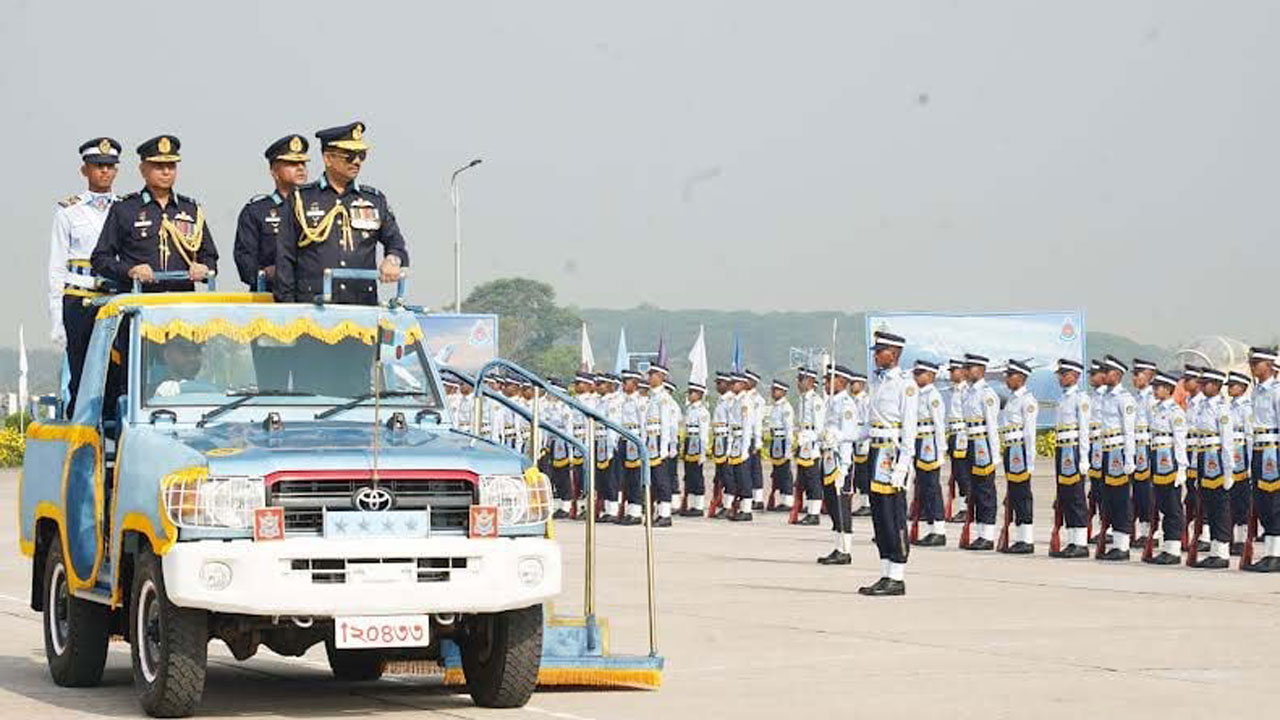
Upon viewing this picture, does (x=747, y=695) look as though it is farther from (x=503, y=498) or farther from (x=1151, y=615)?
(x=1151, y=615)

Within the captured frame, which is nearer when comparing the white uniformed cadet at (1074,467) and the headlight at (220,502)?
the headlight at (220,502)

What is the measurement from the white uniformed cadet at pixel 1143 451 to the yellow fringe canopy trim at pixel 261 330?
1343 cm

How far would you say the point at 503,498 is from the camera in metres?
10.7

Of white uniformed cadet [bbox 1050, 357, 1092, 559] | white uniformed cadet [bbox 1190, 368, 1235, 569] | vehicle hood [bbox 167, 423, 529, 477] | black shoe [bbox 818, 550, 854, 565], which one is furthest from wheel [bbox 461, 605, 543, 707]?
white uniformed cadet [bbox 1050, 357, 1092, 559]

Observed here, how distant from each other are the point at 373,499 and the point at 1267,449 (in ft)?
45.4

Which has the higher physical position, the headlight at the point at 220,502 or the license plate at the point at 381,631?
the headlight at the point at 220,502

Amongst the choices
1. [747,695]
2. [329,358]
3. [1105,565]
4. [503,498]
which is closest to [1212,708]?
[747,695]

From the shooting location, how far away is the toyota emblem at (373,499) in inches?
408

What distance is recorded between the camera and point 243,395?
11.8 metres

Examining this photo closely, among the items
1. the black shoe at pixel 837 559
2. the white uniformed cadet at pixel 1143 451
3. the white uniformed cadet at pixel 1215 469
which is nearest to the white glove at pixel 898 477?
the black shoe at pixel 837 559

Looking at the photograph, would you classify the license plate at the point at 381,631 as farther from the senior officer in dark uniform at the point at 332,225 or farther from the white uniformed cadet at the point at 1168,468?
the white uniformed cadet at the point at 1168,468

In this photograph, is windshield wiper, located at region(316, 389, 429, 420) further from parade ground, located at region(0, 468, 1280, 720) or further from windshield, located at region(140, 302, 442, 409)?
parade ground, located at region(0, 468, 1280, 720)

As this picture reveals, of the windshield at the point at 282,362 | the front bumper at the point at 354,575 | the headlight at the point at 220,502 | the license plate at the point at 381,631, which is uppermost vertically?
the windshield at the point at 282,362

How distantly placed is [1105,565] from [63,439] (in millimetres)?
12881
